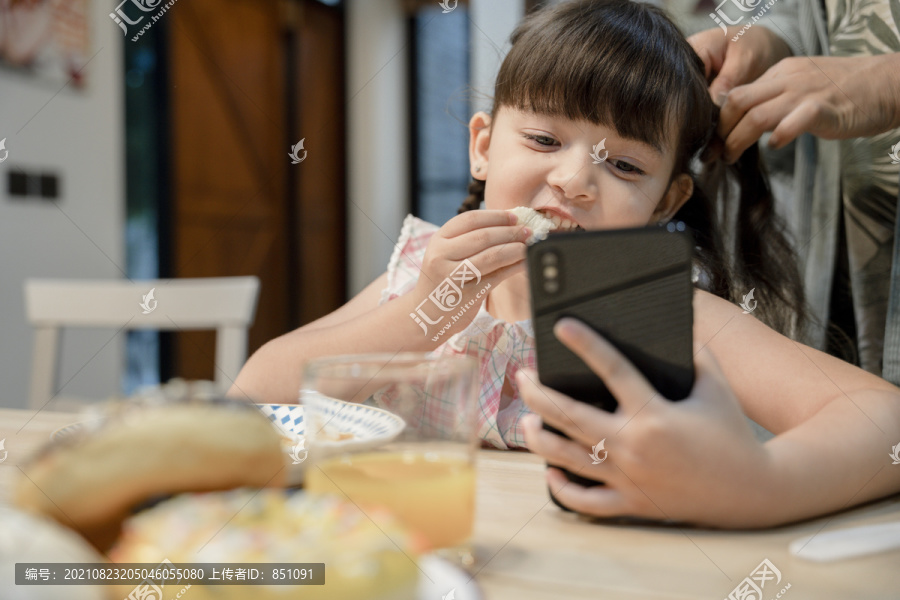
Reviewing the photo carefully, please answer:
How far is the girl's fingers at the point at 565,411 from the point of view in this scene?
0.49m

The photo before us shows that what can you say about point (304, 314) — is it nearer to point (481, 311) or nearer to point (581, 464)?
point (481, 311)

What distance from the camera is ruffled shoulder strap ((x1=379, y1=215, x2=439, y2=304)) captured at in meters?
1.40

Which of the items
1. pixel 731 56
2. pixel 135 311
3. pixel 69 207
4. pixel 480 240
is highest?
pixel 731 56

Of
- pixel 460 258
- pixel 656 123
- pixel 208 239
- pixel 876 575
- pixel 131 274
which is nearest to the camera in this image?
pixel 876 575

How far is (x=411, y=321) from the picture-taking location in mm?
1072

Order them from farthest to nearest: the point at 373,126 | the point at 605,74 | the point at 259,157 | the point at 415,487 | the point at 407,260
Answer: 1. the point at 373,126
2. the point at 259,157
3. the point at 407,260
4. the point at 605,74
5. the point at 415,487

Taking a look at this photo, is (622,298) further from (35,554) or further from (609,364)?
(35,554)

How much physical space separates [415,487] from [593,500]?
0.17 meters

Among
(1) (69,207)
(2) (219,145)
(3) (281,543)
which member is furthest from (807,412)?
(2) (219,145)

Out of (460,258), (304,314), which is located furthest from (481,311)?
(304,314)

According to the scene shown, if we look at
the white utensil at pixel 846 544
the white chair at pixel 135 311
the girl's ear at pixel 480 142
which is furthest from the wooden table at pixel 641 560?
the white chair at pixel 135 311

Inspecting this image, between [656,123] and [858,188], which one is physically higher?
[656,123]

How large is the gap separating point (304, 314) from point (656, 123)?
3.94 meters

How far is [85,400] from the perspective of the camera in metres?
2.96
